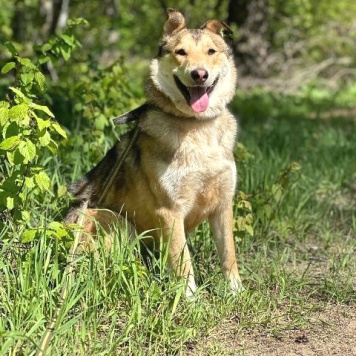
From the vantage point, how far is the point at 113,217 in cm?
439

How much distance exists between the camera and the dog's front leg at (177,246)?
161 inches

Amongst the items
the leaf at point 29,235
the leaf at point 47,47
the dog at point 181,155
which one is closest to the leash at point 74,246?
the dog at point 181,155

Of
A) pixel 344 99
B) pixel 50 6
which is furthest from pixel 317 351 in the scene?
pixel 50 6

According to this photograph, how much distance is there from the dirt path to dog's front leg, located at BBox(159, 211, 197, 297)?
0.41 metres

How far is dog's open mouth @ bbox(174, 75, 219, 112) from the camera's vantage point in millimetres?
4164

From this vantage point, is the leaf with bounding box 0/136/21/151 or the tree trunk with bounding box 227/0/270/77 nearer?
the leaf with bounding box 0/136/21/151

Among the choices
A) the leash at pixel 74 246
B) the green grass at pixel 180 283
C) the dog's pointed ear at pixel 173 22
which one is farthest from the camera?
the dog's pointed ear at pixel 173 22

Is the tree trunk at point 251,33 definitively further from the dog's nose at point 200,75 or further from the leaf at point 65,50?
the dog's nose at point 200,75

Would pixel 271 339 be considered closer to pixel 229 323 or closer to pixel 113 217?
pixel 229 323

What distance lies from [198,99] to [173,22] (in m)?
0.54

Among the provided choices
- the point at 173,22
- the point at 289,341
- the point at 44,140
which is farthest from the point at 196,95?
the point at 289,341

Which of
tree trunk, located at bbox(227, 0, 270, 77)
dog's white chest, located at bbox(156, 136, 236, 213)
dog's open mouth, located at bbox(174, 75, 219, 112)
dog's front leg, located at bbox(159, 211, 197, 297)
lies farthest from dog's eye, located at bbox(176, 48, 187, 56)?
tree trunk, located at bbox(227, 0, 270, 77)

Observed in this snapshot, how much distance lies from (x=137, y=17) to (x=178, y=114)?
1541 centimetres

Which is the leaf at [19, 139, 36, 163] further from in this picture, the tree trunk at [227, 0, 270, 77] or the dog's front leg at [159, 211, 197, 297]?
the tree trunk at [227, 0, 270, 77]
